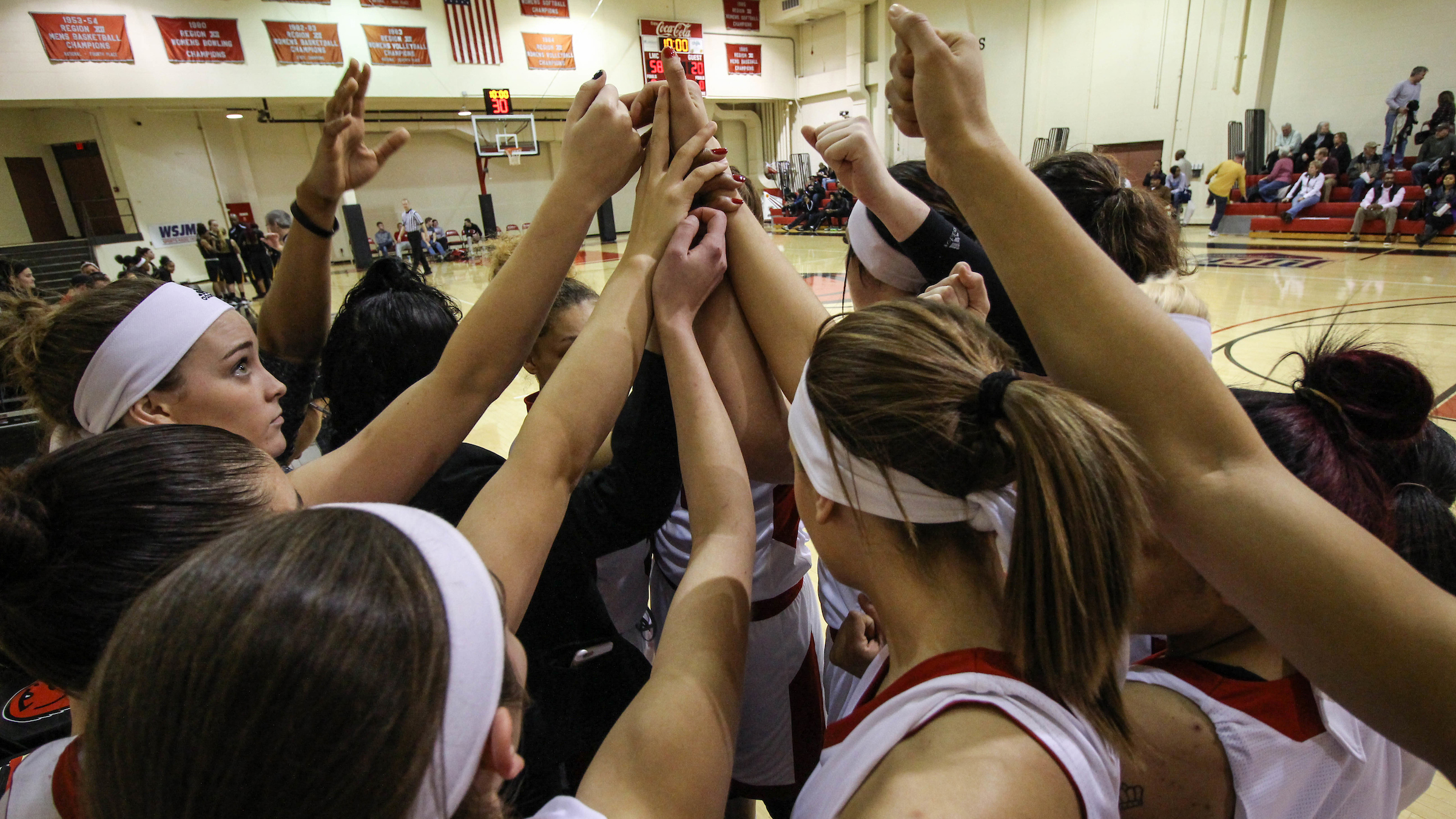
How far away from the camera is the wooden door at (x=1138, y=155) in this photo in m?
12.6

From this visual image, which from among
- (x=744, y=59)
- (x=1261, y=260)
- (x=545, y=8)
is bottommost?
(x=1261, y=260)

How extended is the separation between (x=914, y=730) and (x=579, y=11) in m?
16.8

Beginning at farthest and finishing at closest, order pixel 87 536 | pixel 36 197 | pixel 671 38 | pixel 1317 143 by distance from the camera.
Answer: pixel 671 38 < pixel 36 197 < pixel 1317 143 < pixel 87 536

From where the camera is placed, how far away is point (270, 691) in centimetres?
46

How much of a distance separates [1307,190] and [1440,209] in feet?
6.61

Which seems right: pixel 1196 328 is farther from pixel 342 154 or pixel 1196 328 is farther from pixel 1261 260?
pixel 1261 260

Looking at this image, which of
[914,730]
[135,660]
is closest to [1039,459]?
[914,730]

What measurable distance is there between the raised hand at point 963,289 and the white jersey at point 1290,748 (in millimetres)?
566

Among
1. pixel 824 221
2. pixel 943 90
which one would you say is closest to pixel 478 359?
pixel 943 90

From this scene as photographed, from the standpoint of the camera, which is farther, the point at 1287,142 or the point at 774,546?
the point at 1287,142

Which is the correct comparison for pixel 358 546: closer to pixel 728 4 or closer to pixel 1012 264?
pixel 1012 264

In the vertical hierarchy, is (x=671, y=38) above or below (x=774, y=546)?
above

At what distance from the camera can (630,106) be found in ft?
3.84

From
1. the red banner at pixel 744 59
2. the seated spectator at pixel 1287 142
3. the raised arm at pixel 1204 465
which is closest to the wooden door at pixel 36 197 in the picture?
the red banner at pixel 744 59
